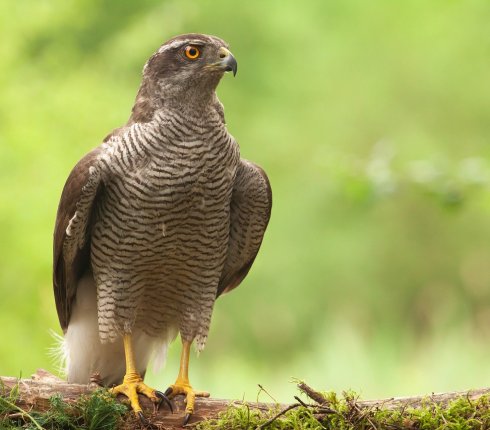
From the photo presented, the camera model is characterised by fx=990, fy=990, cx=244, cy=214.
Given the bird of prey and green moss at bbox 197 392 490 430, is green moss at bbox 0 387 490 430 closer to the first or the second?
green moss at bbox 197 392 490 430

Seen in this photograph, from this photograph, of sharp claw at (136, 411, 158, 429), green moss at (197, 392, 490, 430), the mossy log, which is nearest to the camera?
green moss at (197, 392, 490, 430)

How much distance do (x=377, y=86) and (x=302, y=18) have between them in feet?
5.46

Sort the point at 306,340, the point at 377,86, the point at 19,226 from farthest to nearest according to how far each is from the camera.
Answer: the point at 377,86 → the point at 306,340 → the point at 19,226

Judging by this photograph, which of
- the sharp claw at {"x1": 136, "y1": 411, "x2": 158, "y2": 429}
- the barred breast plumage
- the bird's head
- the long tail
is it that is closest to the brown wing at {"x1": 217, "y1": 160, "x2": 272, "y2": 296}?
the barred breast plumage

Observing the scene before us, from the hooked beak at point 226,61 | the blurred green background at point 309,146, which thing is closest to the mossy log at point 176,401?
the hooked beak at point 226,61

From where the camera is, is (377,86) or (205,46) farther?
(377,86)

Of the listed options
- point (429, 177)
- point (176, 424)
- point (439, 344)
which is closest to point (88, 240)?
point (176, 424)

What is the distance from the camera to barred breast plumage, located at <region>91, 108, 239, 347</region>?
5344mm

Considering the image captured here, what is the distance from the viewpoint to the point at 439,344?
9.42 meters

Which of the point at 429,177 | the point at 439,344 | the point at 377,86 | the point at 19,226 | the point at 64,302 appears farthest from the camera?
the point at 377,86

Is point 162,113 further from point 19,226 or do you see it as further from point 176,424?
point 19,226

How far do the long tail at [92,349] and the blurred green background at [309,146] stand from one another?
2647mm

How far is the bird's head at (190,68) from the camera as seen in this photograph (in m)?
5.50

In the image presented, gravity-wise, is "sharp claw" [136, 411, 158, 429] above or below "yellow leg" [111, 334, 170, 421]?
below
